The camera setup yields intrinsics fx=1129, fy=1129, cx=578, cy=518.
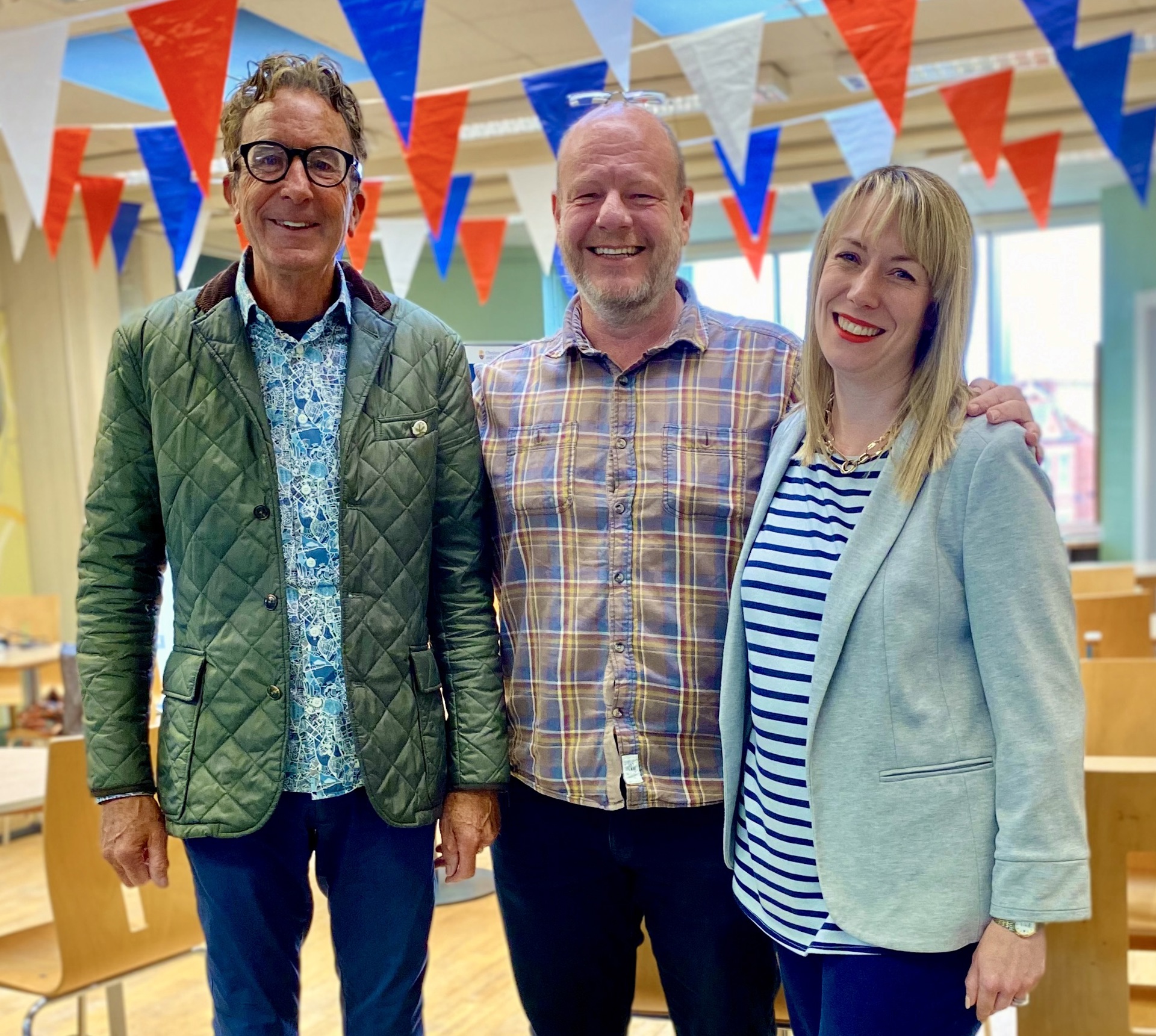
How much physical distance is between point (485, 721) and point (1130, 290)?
8.05 metres

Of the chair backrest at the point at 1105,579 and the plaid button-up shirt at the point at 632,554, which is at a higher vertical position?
the plaid button-up shirt at the point at 632,554

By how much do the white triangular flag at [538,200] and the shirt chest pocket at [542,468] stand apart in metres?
3.52

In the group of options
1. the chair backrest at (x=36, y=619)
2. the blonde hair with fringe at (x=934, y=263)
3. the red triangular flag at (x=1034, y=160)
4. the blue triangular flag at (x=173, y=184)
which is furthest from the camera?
the chair backrest at (x=36, y=619)

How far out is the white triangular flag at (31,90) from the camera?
3357 millimetres

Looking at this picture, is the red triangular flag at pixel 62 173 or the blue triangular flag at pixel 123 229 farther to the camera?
the blue triangular flag at pixel 123 229

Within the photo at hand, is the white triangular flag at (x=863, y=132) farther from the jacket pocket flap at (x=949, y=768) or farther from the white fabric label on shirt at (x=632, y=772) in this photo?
the jacket pocket flap at (x=949, y=768)

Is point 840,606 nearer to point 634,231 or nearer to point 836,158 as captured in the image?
point 634,231

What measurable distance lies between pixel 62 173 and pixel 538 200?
2.11 metres

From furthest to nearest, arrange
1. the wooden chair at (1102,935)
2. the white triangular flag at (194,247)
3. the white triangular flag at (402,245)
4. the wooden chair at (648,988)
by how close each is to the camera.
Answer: the white triangular flag at (402,245), the white triangular flag at (194,247), the wooden chair at (648,988), the wooden chair at (1102,935)

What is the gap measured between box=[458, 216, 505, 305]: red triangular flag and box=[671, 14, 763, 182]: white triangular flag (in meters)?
2.56

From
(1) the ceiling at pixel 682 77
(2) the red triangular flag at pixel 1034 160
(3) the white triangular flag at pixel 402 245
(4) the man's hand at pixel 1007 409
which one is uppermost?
(1) the ceiling at pixel 682 77

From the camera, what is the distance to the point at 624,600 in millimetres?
1616

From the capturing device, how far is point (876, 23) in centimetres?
328

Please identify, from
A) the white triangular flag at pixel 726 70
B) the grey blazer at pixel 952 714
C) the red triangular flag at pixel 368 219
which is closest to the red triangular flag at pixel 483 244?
the red triangular flag at pixel 368 219
